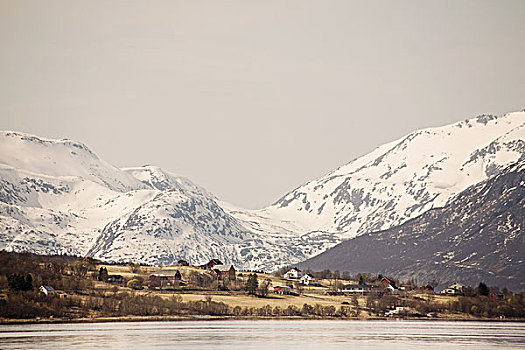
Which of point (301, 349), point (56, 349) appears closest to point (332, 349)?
point (301, 349)

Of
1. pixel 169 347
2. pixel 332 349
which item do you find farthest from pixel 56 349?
pixel 332 349

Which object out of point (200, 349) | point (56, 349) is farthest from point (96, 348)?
point (200, 349)

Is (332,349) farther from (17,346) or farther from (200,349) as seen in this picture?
(17,346)

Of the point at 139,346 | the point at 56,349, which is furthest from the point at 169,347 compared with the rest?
the point at 56,349

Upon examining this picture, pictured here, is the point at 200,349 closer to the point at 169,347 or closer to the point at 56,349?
the point at 169,347

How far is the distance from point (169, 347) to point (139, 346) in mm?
6270

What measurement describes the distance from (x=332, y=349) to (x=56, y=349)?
178 ft

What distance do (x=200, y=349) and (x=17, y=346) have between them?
35.8m

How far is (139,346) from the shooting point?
19962 centimetres

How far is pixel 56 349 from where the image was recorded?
18912cm

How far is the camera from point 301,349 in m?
199

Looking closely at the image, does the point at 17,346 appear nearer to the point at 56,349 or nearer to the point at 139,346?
the point at 56,349

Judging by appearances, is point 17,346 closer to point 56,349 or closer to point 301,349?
point 56,349

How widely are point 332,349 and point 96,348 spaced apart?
154 feet
